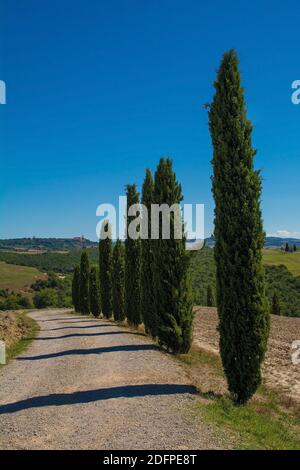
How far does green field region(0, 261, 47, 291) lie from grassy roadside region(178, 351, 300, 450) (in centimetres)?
10388

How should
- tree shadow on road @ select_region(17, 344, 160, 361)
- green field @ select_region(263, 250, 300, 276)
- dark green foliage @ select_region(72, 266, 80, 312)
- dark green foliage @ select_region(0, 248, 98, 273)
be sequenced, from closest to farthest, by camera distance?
tree shadow on road @ select_region(17, 344, 160, 361) < dark green foliage @ select_region(72, 266, 80, 312) < green field @ select_region(263, 250, 300, 276) < dark green foliage @ select_region(0, 248, 98, 273)

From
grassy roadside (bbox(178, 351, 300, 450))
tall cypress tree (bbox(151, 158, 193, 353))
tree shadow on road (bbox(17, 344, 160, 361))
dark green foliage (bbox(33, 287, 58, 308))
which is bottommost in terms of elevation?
dark green foliage (bbox(33, 287, 58, 308))

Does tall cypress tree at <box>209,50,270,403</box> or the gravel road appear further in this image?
tall cypress tree at <box>209,50,270,403</box>

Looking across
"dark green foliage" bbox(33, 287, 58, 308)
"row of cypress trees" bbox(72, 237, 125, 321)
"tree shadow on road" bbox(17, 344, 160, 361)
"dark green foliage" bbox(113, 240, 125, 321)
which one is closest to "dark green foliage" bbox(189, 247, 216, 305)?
"row of cypress trees" bbox(72, 237, 125, 321)

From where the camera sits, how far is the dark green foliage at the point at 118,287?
Answer: 3453 centimetres

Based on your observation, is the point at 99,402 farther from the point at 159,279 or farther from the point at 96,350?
the point at 159,279

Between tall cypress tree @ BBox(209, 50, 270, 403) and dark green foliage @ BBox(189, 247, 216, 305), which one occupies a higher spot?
tall cypress tree @ BBox(209, 50, 270, 403)

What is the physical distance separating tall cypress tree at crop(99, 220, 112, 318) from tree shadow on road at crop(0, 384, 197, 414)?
27.3 metres

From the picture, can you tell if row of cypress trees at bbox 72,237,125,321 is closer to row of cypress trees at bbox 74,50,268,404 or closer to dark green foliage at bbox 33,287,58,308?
row of cypress trees at bbox 74,50,268,404

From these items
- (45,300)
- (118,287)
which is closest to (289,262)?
(45,300)

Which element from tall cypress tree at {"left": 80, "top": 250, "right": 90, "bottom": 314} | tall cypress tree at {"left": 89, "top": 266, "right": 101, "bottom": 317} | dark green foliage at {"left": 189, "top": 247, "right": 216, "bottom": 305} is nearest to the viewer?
tall cypress tree at {"left": 89, "top": 266, "right": 101, "bottom": 317}

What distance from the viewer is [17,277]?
122938mm

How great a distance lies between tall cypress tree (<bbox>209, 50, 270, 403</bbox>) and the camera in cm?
1231
